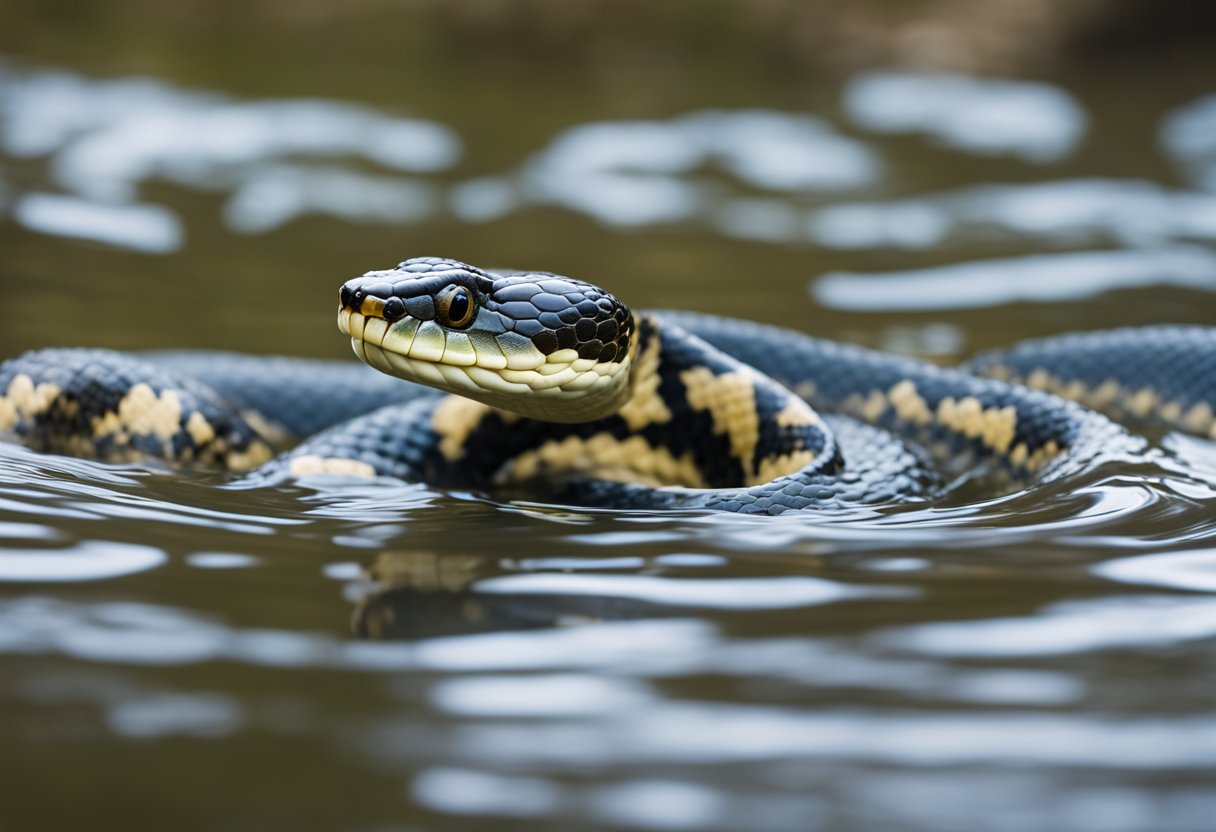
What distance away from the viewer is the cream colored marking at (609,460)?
4.98 meters

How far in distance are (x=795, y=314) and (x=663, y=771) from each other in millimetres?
5790

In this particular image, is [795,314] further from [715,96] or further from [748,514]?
[715,96]

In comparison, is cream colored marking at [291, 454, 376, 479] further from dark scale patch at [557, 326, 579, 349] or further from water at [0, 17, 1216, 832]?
dark scale patch at [557, 326, 579, 349]

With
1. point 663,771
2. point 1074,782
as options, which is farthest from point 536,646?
point 1074,782

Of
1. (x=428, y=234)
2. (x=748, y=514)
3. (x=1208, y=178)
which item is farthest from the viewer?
(x=1208, y=178)

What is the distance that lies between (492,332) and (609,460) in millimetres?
987

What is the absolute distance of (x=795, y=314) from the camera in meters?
7.83

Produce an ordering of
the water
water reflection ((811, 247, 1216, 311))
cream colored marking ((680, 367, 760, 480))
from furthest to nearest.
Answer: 1. water reflection ((811, 247, 1216, 311))
2. cream colored marking ((680, 367, 760, 480))
3. the water

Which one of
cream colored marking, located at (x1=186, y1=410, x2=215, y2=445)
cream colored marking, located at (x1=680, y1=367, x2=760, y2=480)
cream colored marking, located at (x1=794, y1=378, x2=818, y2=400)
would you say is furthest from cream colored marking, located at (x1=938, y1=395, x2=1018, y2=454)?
cream colored marking, located at (x1=186, y1=410, x2=215, y2=445)

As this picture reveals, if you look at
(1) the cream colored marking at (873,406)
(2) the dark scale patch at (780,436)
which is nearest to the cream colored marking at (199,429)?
(2) the dark scale patch at (780,436)

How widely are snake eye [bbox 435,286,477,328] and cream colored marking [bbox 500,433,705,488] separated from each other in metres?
0.92

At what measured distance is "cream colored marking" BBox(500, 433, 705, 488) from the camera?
16.4ft

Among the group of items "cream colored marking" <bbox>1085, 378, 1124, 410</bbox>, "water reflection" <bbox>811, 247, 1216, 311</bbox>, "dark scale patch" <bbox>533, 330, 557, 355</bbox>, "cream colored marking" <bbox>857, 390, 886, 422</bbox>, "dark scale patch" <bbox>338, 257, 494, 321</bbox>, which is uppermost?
"water reflection" <bbox>811, 247, 1216, 311</bbox>

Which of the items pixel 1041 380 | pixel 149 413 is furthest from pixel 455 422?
pixel 1041 380
